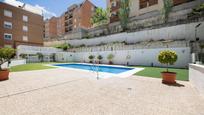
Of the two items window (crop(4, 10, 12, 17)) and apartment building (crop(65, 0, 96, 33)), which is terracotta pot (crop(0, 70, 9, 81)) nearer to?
window (crop(4, 10, 12, 17))

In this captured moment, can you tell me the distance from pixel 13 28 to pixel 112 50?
24067mm

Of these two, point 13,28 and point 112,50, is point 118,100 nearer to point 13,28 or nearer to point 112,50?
point 112,50

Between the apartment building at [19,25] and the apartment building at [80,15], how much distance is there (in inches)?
489

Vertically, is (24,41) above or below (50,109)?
above

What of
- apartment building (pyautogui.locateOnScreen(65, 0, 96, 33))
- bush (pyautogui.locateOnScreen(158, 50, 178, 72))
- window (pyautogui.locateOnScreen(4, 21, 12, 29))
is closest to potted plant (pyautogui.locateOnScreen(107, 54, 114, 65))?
bush (pyautogui.locateOnScreen(158, 50, 178, 72))

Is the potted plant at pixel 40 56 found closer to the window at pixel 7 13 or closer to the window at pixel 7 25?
the window at pixel 7 25

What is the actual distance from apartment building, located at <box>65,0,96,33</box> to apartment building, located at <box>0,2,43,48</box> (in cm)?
1243

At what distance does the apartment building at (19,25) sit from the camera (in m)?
24.8

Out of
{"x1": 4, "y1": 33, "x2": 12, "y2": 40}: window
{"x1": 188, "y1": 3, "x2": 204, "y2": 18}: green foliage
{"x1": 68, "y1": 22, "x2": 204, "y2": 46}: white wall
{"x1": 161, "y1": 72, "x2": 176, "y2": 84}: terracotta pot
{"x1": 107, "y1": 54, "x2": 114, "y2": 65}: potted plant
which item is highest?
{"x1": 188, "y1": 3, "x2": 204, "y2": 18}: green foliage

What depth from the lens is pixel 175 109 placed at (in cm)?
364

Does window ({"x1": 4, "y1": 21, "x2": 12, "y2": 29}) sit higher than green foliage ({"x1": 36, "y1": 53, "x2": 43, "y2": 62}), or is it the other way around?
window ({"x1": 4, "y1": 21, "x2": 12, "y2": 29})

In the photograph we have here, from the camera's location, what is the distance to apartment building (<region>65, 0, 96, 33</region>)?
39.8 metres

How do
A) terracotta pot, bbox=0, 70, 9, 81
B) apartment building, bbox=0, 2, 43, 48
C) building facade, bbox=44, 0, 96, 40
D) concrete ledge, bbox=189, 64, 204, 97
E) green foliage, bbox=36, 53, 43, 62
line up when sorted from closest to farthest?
concrete ledge, bbox=189, 64, 204, 97 → terracotta pot, bbox=0, 70, 9, 81 → green foliage, bbox=36, 53, 43, 62 → apartment building, bbox=0, 2, 43, 48 → building facade, bbox=44, 0, 96, 40

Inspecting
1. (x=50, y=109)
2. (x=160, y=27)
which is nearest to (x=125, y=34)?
(x=160, y=27)
